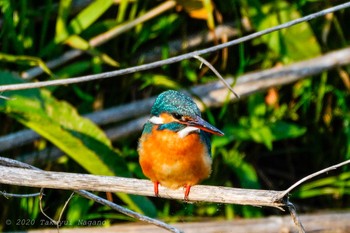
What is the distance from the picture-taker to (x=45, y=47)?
3920mm

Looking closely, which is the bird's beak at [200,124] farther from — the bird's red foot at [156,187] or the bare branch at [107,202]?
the bare branch at [107,202]

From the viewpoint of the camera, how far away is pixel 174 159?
107 inches

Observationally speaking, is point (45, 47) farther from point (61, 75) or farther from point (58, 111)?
point (58, 111)

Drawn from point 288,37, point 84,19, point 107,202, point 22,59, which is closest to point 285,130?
point 288,37

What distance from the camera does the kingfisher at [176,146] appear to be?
2686 millimetres

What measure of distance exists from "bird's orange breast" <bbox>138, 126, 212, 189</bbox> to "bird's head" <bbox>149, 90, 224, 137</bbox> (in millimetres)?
25

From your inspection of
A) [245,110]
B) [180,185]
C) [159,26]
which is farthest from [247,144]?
[180,185]

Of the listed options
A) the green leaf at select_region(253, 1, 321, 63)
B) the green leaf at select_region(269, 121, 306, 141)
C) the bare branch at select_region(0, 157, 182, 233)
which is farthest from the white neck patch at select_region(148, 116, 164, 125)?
the green leaf at select_region(253, 1, 321, 63)

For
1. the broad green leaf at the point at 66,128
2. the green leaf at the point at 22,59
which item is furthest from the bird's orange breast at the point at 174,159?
the green leaf at the point at 22,59

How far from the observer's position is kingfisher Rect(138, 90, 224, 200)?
269cm

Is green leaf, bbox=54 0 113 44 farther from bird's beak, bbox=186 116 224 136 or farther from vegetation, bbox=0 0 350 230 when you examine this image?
bird's beak, bbox=186 116 224 136

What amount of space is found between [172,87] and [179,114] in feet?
4.29

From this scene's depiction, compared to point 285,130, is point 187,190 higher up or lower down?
lower down

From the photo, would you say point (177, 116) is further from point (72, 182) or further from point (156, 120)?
point (72, 182)
